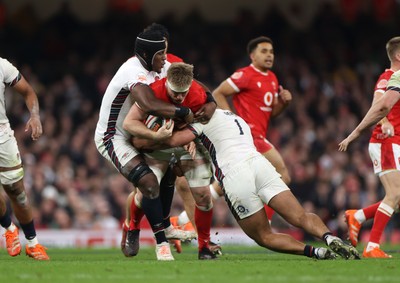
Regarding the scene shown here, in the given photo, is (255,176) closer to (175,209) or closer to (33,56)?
(175,209)

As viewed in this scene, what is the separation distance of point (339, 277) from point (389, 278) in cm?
41

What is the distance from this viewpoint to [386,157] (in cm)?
1148

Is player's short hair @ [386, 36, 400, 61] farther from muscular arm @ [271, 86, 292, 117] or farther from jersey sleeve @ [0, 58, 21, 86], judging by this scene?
jersey sleeve @ [0, 58, 21, 86]

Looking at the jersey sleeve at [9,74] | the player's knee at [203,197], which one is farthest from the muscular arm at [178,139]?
the jersey sleeve at [9,74]

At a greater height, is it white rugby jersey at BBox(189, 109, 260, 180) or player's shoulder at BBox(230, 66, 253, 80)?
player's shoulder at BBox(230, 66, 253, 80)

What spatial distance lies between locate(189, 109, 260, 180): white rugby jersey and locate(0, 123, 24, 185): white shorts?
7.03ft

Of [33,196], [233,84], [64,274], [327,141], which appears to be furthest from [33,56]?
[64,274]

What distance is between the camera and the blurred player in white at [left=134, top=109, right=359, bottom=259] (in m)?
10.1

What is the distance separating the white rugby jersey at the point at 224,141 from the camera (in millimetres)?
10367

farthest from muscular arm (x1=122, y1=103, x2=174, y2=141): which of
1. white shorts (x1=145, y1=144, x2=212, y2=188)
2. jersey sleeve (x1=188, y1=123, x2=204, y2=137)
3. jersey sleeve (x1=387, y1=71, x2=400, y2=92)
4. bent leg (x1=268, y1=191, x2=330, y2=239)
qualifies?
jersey sleeve (x1=387, y1=71, x2=400, y2=92)

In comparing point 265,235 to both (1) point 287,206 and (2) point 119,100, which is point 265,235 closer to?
(1) point 287,206

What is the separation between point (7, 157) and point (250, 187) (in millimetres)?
2841

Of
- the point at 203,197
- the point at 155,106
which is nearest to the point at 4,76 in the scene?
the point at 155,106

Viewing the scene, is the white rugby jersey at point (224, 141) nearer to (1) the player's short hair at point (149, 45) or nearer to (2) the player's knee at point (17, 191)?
(1) the player's short hair at point (149, 45)
